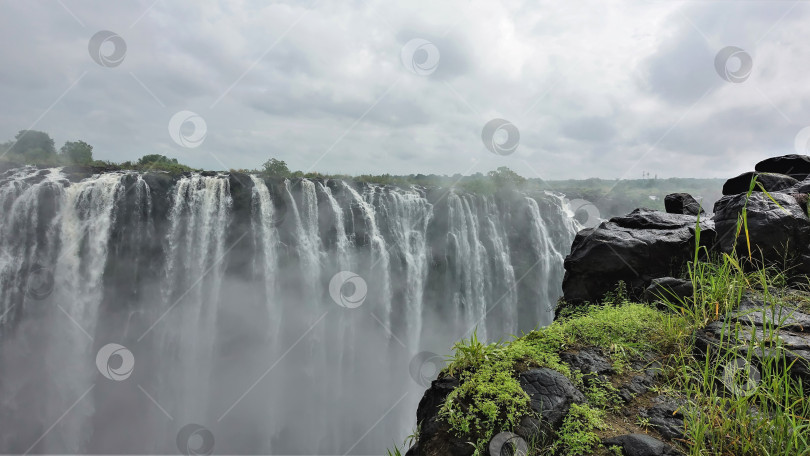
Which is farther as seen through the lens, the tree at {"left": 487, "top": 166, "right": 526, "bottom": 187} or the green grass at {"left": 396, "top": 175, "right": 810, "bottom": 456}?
the tree at {"left": 487, "top": 166, "right": 526, "bottom": 187}

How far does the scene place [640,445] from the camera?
2361 mm

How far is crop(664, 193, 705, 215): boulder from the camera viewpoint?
23.0ft

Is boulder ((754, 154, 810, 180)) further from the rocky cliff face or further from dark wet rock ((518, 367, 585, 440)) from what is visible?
dark wet rock ((518, 367, 585, 440))

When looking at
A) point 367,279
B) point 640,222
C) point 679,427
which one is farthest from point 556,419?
point 367,279

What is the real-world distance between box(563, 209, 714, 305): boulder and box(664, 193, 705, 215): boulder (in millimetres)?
991

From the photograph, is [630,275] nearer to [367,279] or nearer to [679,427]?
[679,427]

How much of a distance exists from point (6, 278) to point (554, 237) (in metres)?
30.8

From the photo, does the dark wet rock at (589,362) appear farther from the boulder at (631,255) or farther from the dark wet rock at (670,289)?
the boulder at (631,255)

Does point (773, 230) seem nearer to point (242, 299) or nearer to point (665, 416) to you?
point (665, 416)

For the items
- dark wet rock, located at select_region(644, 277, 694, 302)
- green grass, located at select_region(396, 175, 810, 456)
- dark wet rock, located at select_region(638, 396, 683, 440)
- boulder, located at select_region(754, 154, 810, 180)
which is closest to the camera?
green grass, located at select_region(396, 175, 810, 456)

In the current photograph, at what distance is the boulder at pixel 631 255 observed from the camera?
545cm

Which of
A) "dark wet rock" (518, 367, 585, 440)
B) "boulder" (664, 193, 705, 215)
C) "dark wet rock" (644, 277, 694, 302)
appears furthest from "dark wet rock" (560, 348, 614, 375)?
"boulder" (664, 193, 705, 215)

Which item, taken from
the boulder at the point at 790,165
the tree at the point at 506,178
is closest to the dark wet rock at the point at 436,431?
the boulder at the point at 790,165

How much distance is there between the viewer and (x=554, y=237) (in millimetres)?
28328
